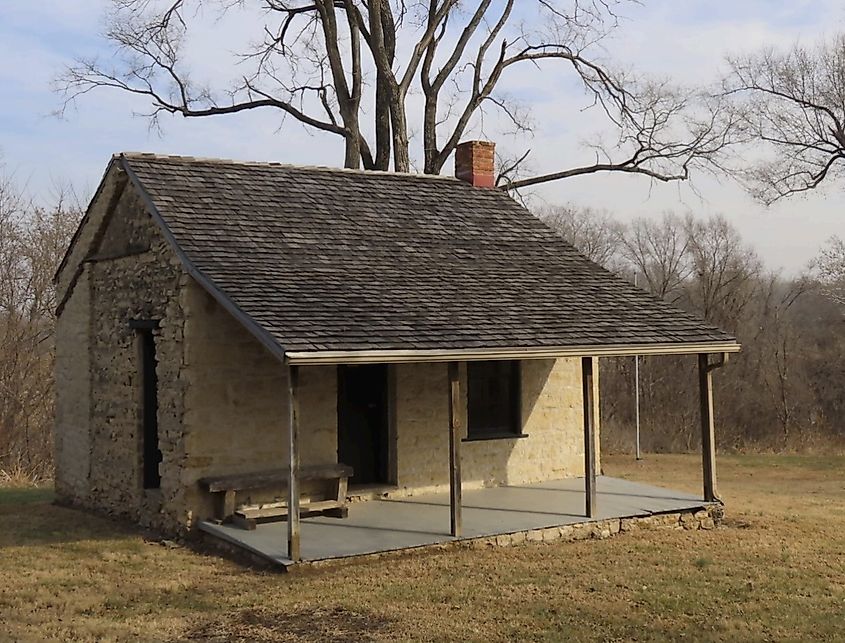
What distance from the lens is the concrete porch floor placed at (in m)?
9.27

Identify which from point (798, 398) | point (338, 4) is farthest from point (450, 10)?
point (798, 398)

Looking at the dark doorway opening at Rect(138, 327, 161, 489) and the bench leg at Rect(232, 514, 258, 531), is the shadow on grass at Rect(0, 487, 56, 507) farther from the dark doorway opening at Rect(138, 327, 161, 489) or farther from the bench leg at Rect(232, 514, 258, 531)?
the bench leg at Rect(232, 514, 258, 531)

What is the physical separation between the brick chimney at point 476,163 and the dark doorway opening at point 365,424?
4.42 meters

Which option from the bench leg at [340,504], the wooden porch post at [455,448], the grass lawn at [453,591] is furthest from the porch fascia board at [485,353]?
the bench leg at [340,504]

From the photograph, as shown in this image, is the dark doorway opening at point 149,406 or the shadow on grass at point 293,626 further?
the dark doorway opening at point 149,406

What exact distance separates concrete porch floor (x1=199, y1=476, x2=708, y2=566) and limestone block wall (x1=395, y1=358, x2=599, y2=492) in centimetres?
23

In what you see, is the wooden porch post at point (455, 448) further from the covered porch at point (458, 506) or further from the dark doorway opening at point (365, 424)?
the dark doorway opening at point (365, 424)

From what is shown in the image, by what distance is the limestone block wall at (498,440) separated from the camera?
470 inches

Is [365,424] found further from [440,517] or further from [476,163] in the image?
[476,163]

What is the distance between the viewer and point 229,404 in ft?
34.4

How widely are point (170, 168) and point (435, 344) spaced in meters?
4.71

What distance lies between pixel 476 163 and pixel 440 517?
6.58m

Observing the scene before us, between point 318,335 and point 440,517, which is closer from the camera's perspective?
point 318,335

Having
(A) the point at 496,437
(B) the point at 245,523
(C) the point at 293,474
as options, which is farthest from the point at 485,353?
(A) the point at 496,437
